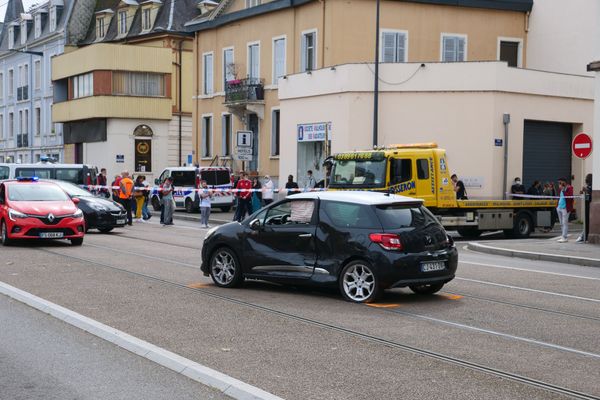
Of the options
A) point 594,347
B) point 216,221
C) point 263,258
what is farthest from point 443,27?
point 594,347

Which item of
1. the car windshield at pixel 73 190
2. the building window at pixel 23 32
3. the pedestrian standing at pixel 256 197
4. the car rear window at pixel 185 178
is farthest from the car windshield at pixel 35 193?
the building window at pixel 23 32

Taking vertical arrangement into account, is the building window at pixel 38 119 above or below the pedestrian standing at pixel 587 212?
above

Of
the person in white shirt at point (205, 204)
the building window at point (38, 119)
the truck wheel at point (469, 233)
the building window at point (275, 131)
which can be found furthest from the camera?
the building window at point (38, 119)

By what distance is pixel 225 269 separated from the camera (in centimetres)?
1327

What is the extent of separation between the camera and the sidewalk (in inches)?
749

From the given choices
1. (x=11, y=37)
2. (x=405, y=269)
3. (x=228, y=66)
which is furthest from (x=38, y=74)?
(x=405, y=269)

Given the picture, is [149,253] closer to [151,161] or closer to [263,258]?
[263,258]

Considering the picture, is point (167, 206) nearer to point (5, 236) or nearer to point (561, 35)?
point (5, 236)

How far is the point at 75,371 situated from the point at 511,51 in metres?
35.4

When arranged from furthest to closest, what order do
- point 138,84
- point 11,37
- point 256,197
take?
point 11,37, point 138,84, point 256,197

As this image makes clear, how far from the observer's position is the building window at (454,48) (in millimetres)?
38562

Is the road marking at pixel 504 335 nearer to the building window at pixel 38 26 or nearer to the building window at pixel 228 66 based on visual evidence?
the building window at pixel 228 66

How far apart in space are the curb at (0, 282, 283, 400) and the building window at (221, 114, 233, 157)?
3313 cm

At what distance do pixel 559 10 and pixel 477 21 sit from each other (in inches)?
137
